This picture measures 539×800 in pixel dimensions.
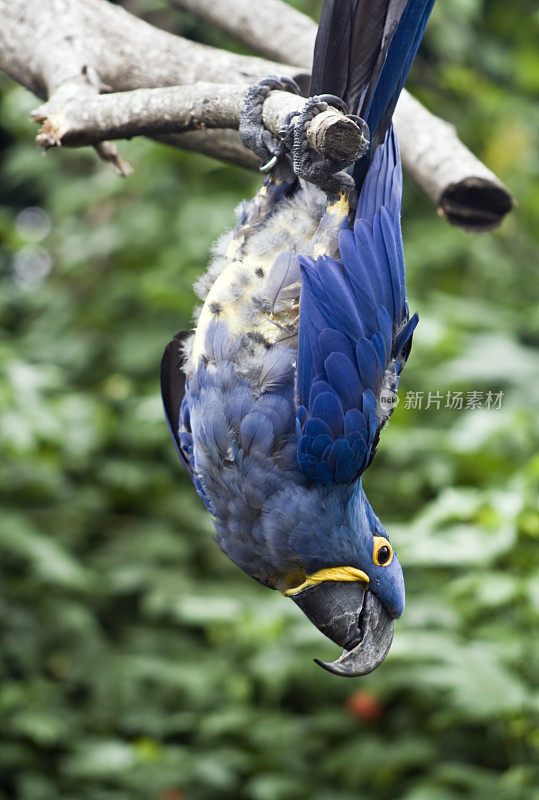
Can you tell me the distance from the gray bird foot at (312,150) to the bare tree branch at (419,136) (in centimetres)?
61

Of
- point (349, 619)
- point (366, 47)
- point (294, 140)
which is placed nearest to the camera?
point (294, 140)

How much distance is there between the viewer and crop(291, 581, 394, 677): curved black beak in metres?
1.99

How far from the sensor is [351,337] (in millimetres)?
1791

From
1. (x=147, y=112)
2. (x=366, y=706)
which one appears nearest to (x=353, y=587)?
(x=147, y=112)

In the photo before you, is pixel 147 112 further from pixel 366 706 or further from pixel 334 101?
pixel 366 706

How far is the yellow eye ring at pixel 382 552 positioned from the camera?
202cm

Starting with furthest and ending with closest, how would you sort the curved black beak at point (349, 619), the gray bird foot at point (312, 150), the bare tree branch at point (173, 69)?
the bare tree branch at point (173, 69) < the curved black beak at point (349, 619) < the gray bird foot at point (312, 150)

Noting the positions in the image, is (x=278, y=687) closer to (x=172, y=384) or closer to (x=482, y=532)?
(x=482, y=532)

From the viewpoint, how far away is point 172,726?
3.53 m

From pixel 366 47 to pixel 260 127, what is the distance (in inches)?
10.2

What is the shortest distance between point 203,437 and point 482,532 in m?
1.17

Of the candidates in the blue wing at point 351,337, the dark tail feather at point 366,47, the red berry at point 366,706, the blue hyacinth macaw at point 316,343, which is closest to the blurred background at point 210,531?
the red berry at point 366,706

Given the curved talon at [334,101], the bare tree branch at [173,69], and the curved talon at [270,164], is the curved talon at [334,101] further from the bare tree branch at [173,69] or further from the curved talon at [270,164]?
the bare tree branch at [173,69]

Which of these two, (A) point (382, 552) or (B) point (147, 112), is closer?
(B) point (147, 112)
